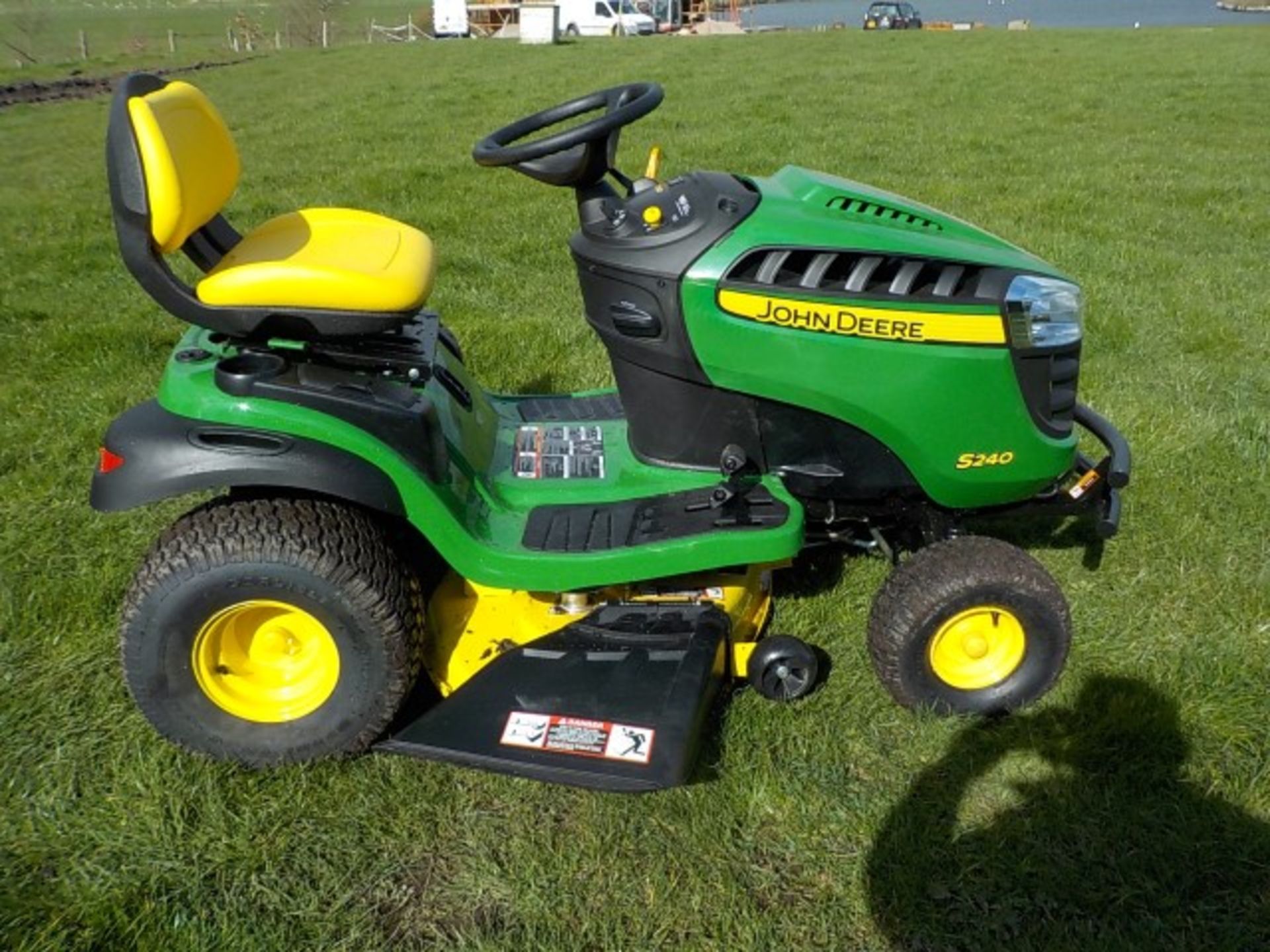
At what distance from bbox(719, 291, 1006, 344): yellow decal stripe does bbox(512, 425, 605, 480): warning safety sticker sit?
0.66 metres

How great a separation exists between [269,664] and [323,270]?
3.13 ft

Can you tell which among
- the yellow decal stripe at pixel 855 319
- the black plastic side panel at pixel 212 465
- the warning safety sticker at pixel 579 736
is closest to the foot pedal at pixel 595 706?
the warning safety sticker at pixel 579 736

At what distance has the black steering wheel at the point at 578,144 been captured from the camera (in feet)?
8.34

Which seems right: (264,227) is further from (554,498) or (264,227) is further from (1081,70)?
(1081,70)

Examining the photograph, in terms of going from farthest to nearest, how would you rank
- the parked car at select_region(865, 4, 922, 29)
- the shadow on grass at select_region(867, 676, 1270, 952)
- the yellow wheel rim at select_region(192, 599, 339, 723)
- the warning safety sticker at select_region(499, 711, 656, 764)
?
the parked car at select_region(865, 4, 922, 29) → the yellow wheel rim at select_region(192, 599, 339, 723) → the warning safety sticker at select_region(499, 711, 656, 764) → the shadow on grass at select_region(867, 676, 1270, 952)

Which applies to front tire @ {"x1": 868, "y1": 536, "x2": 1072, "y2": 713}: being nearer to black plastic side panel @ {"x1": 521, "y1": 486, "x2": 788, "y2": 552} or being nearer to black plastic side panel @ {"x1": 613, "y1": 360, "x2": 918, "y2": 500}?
black plastic side panel @ {"x1": 613, "y1": 360, "x2": 918, "y2": 500}

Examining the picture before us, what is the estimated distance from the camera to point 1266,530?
3.49m

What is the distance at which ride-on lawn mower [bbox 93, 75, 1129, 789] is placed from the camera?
233cm

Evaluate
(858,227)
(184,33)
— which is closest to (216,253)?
(858,227)

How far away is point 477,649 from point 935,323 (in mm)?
1359

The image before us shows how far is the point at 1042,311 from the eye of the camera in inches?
101

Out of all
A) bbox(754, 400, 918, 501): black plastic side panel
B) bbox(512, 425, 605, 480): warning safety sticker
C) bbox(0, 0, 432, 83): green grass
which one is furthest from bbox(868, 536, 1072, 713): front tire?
bbox(0, 0, 432, 83): green grass

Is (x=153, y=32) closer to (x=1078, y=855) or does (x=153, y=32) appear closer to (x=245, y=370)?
(x=245, y=370)

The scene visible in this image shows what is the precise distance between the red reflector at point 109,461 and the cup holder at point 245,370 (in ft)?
0.87
